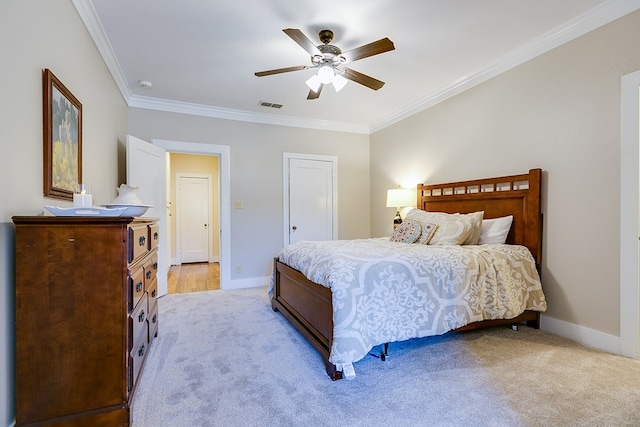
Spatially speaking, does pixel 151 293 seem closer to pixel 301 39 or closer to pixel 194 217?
pixel 301 39

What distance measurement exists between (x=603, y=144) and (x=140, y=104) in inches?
196

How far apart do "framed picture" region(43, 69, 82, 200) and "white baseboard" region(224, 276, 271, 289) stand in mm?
2632

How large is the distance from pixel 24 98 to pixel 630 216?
3840 mm

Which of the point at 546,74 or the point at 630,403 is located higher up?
the point at 546,74

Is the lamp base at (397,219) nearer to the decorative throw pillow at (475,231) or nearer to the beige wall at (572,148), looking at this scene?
the beige wall at (572,148)

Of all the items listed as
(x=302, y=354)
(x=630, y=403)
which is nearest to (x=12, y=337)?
(x=302, y=354)

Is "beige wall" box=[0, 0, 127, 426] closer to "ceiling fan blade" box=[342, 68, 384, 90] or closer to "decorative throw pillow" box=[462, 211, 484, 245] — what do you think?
"ceiling fan blade" box=[342, 68, 384, 90]

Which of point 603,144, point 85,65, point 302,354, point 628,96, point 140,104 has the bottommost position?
point 302,354

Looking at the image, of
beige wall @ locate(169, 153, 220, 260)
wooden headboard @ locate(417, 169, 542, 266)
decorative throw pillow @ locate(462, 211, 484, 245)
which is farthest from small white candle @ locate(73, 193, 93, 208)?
beige wall @ locate(169, 153, 220, 260)

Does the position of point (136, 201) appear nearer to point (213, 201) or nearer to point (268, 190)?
point (268, 190)

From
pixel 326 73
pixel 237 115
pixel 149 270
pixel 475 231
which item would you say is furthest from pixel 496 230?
pixel 237 115

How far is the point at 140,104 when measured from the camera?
4066mm

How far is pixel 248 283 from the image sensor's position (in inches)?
181

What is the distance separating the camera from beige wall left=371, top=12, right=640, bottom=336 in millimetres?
2342
